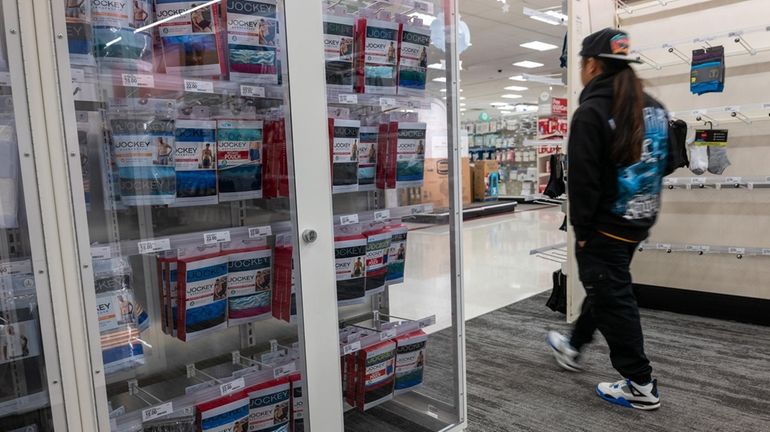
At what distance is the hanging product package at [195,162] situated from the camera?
5.45 feet

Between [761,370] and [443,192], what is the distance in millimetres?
2227

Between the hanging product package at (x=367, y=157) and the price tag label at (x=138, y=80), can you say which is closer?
the price tag label at (x=138, y=80)

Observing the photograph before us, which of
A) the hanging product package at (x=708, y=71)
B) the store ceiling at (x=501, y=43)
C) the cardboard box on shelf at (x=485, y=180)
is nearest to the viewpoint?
the hanging product package at (x=708, y=71)

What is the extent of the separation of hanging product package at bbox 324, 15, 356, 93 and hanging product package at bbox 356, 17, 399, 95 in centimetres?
4

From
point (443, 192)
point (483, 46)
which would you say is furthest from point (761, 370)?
point (483, 46)

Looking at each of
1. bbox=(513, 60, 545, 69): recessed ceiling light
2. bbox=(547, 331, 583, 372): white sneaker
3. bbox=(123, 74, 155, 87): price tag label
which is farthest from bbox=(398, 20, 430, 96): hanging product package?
bbox=(513, 60, 545, 69): recessed ceiling light

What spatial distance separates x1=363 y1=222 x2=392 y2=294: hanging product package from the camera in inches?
84.4

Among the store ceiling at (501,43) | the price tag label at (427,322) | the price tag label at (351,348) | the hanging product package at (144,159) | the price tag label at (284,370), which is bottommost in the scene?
the price tag label at (284,370)

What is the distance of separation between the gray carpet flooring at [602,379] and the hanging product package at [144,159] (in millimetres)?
1358

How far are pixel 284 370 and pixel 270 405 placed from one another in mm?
135

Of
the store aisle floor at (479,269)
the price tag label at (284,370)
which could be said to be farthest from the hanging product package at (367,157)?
the price tag label at (284,370)

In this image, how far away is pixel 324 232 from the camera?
162cm

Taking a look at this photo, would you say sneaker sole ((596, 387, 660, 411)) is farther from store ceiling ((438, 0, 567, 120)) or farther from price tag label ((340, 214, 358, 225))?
store ceiling ((438, 0, 567, 120))

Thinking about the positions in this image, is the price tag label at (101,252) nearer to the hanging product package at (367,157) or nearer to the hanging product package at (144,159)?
the hanging product package at (144,159)
